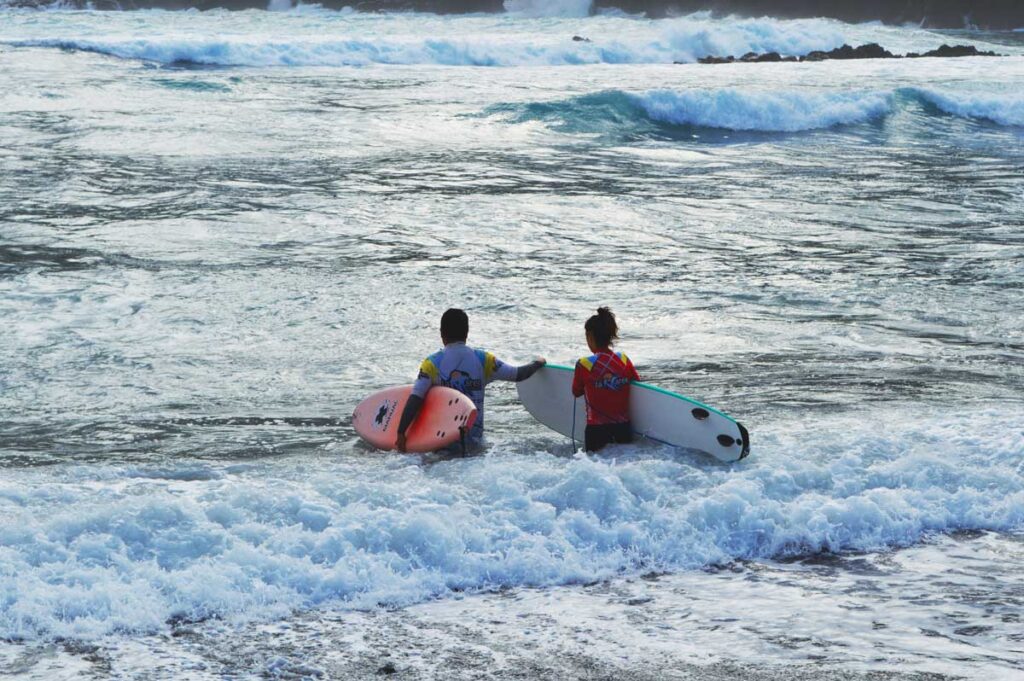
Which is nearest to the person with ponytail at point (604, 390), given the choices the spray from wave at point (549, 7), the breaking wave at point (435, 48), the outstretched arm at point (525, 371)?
the outstretched arm at point (525, 371)

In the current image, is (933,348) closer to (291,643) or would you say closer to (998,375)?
(998,375)

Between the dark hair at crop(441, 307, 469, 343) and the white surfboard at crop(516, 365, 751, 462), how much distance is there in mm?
806

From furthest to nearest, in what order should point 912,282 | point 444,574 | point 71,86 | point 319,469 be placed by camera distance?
point 71,86, point 912,282, point 319,469, point 444,574

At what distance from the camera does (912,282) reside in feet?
44.2

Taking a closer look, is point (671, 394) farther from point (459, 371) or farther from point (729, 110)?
point (729, 110)

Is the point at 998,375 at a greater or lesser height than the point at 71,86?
lesser

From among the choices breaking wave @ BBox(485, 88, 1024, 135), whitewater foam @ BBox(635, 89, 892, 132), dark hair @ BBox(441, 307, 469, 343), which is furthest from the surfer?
whitewater foam @ BBox(635, 89, 892, 132)

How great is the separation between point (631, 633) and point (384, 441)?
3.18 meters

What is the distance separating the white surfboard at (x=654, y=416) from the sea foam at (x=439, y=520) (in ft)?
0.51

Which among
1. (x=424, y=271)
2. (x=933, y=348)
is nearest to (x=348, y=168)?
(x=424, y=271)

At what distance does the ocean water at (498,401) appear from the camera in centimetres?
582

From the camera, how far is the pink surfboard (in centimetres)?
816

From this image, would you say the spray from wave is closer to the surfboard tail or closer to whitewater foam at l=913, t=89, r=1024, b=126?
whitewater foam at l=913, t=89, r=1024, b=126

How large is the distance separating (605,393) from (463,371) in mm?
1010
